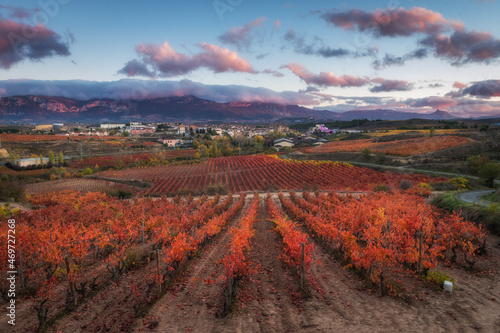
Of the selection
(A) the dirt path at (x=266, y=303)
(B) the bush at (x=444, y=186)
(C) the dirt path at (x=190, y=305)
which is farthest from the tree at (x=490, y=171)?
(C) the dirt path at (x=190, y=305)

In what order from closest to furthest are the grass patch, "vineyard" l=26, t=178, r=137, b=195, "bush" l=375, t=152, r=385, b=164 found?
1. the grass patch
2. "vineyard" l=26, t=178, r=137, b=195
3. "bush" l=375, t=152, r=385, b=164

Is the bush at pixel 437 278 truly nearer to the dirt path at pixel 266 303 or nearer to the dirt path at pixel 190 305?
the dirt path at pixel 266 303

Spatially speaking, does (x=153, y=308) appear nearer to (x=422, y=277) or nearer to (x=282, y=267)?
(x=282, y=267)

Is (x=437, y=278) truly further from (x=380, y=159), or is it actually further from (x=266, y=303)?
(x=380, y=159)

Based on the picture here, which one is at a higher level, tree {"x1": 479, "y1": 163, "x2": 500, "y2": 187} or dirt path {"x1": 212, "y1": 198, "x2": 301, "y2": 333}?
tree {"x1": 479, "y1": 163, "x2": 500, "y2": 187}

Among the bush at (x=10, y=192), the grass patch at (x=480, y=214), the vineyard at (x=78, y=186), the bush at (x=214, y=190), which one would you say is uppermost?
the grass patch at (x=480, y=214)

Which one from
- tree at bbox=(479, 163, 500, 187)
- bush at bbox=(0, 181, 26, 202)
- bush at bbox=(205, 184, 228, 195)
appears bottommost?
bush at bbox=(205, 184, 228, 195)

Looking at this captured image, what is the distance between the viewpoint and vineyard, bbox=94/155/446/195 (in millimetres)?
44016

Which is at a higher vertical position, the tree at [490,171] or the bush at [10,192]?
the tree at [490,171]

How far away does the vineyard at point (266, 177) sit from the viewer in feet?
144

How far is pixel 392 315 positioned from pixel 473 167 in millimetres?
45252

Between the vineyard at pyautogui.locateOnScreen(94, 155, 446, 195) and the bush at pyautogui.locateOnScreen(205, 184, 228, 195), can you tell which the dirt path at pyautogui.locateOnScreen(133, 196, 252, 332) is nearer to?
the bush at pyautogui.locateOnScreen(205, 184, 228, 195)

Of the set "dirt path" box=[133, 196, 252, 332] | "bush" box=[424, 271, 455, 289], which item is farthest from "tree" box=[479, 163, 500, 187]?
"dirt path" box=[133, 196, 252, 332]

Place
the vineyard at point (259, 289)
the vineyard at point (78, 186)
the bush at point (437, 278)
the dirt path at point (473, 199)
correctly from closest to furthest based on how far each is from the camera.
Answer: the vineyard at point (259, 289)
the bush at point (437, 278)
the dirt path at point (473, 199)
the vineyard at point (78, 186)
